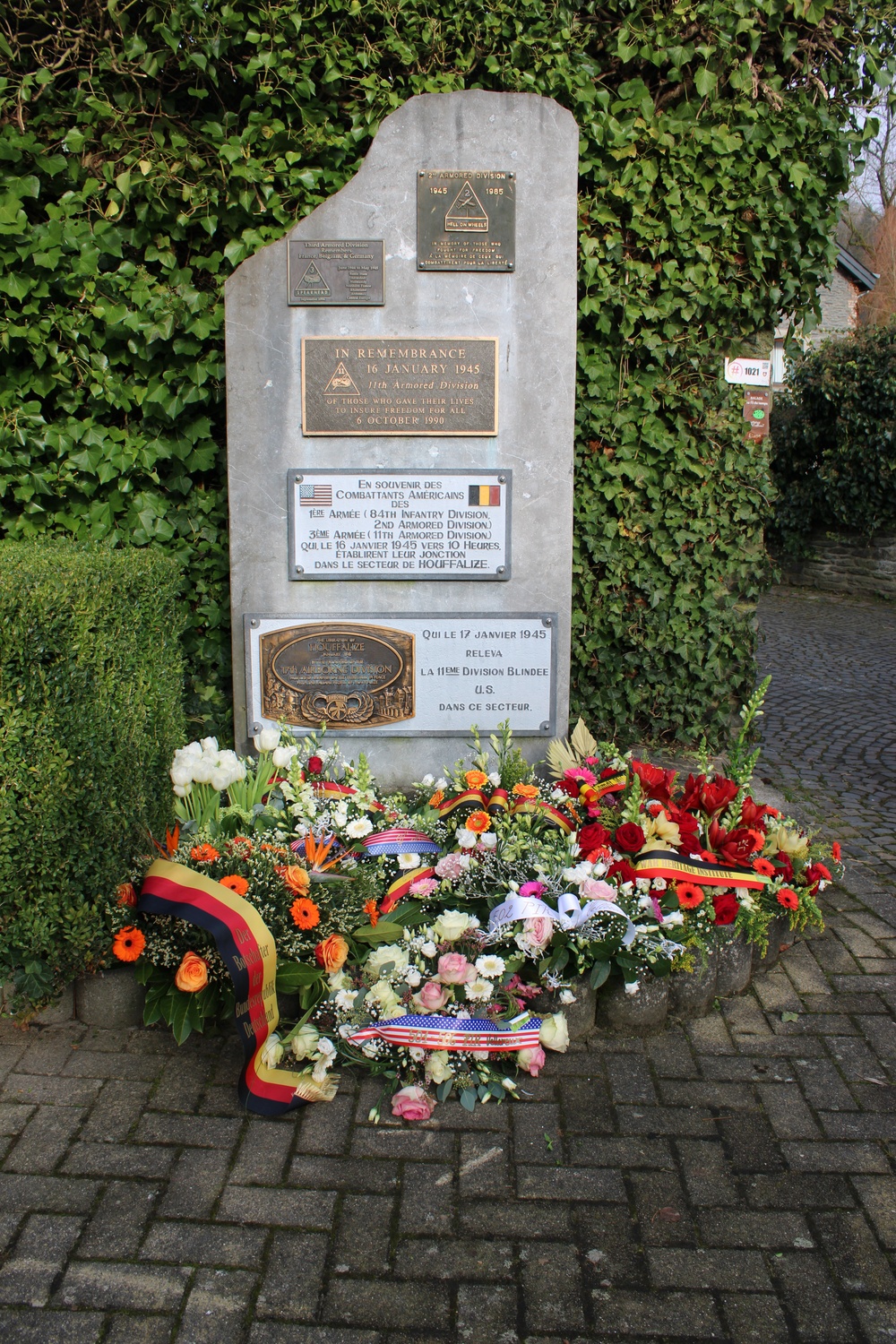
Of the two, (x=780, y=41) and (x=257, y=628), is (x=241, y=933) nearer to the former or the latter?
(x=257, y=628)

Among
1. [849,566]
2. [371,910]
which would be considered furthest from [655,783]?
[849,566]

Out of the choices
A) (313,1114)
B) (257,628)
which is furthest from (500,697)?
(313,1114)

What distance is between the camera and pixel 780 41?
449cm

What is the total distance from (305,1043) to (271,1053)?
9 cm

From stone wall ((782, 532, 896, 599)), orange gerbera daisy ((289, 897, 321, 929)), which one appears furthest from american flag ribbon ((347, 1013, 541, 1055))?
stone wall ((782, 532, 896, 599))

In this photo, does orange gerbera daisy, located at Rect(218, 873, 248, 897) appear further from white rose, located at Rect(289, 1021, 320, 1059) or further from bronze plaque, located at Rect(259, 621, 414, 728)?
bronze plaque, located at Rect(259, 621, 414, 728)

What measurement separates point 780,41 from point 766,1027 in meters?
4.28

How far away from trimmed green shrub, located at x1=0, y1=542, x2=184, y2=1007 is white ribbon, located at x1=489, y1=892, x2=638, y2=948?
1151 mm

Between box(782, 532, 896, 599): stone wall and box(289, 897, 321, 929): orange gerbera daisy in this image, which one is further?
box(782, 532, 896, 599): stone wall

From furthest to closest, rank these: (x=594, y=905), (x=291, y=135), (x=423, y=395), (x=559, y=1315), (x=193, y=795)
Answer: (x=291, y=135), (x=423, y=395), (x=193, y=795), (x=594, y=905), (x=559, y=1315)

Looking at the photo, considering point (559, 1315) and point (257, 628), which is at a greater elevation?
point (257, 628)

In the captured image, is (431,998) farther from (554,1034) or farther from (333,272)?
(333,272)

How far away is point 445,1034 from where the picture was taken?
2775mm

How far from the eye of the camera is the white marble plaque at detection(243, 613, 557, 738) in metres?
4.00
